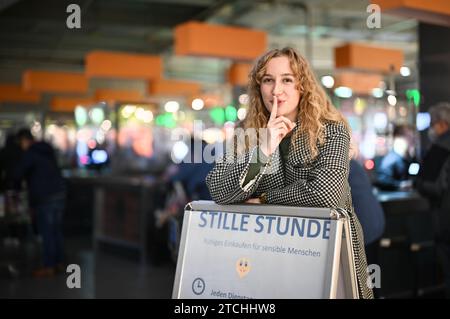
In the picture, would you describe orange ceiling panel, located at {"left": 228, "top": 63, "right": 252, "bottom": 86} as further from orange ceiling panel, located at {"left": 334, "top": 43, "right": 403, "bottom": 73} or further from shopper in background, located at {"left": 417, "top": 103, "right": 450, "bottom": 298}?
shopper in background, located at {"left": 417, "top": 103, "right": 450, "bottom": 298}

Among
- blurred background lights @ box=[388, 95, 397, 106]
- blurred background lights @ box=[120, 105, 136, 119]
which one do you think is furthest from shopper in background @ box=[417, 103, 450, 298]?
blurred background lights @ box=[120, 105, 136, 119]

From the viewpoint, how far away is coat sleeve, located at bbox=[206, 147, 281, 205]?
1752 mm

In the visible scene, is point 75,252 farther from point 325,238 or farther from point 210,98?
point 210,98

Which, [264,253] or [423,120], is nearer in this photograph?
[264,253]

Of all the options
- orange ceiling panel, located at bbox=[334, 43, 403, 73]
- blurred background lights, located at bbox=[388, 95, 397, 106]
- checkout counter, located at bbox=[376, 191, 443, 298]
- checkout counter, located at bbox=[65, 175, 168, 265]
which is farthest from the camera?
orange ceiling panel, located at bbox=[334, 43, 403, 73]

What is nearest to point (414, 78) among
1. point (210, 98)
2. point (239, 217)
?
point (239, 217)

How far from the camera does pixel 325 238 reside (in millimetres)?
1627

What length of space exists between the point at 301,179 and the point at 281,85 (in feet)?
1.02

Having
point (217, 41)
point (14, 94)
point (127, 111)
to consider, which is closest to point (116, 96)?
point (14, 94)

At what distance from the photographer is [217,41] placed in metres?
8.53

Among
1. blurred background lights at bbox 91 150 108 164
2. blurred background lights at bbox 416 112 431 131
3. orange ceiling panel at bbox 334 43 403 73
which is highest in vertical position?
orange ceiling panel at bbox 334 43 403 73

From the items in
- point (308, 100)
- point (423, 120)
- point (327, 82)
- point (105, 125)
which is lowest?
point (105, 125)

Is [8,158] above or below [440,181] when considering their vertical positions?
below

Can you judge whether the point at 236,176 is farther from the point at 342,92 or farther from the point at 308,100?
the point at 342,92
